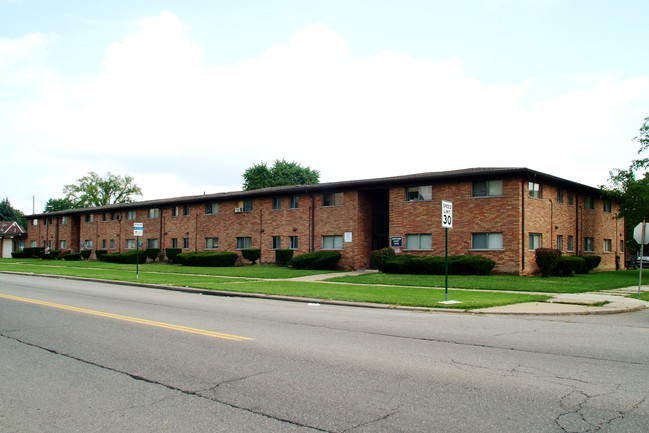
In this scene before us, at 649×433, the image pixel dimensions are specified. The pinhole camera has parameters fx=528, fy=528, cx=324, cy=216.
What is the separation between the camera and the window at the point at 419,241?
2972 cm

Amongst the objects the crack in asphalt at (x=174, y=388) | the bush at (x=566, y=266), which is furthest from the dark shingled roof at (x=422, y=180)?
the crack in asphalt at (x=174, y=388)

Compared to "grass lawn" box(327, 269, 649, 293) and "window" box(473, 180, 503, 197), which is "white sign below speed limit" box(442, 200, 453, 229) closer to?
"grass lawn" box(327, 269, 649, 293)

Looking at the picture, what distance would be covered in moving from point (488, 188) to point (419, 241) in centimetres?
492

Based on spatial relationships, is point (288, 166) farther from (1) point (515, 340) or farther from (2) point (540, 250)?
(1) point (515, 340)

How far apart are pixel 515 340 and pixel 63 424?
693cm

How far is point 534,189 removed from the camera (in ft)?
92.5

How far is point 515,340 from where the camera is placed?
8875 mm

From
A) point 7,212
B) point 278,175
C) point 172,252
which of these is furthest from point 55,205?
point 172,252

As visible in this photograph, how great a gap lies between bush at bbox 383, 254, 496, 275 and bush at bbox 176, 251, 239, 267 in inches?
539

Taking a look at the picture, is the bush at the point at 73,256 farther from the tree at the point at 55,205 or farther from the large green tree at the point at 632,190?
the tree at the point at 55,205

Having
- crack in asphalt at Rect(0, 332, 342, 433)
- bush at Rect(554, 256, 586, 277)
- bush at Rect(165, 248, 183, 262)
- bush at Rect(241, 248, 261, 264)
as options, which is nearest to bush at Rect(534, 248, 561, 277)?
bush at Rect(554, 256, 586, 277)

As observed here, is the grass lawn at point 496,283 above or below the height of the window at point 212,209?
below

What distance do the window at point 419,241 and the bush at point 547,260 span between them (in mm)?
5664

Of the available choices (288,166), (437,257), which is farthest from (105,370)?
(288,166)
